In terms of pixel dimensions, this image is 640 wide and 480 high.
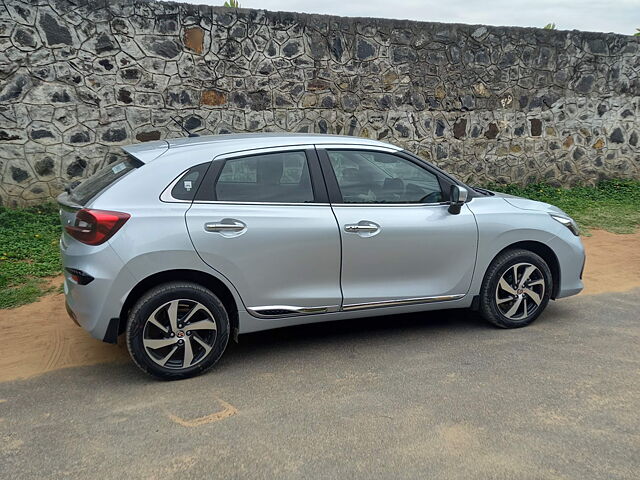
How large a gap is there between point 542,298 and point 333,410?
239cm

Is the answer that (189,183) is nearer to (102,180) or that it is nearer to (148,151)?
(148,151)

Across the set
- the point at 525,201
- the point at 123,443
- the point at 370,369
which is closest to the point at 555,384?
the point at 370,369

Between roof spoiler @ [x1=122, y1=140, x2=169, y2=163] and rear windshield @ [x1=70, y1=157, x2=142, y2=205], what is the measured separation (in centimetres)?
4

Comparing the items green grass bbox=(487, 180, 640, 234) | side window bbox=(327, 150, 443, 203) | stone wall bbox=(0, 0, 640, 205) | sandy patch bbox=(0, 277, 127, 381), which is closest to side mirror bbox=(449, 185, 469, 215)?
side window bbox=(327, 150, 443, 203)

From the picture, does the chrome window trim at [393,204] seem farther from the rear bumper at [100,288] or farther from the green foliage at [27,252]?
the green foliage at [27,252]

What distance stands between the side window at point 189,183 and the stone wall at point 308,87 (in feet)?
16.1

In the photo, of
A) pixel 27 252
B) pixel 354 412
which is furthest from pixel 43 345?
pixel 27 252

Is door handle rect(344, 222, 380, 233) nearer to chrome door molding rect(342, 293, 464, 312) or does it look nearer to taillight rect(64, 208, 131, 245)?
chrome door molding rect(342, 293, 464, 312)

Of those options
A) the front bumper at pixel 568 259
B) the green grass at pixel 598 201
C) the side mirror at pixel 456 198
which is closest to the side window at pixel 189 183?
the side mirror at pixel 456 198

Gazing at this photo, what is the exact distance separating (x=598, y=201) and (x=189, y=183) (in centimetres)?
919

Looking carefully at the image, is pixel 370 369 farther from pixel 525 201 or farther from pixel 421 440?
pixel 525 201

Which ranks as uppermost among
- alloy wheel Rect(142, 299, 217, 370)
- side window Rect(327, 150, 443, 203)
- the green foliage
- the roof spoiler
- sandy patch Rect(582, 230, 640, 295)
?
the roof spoiler

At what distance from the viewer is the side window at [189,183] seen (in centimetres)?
418

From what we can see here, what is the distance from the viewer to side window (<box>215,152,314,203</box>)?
4.33 meters
